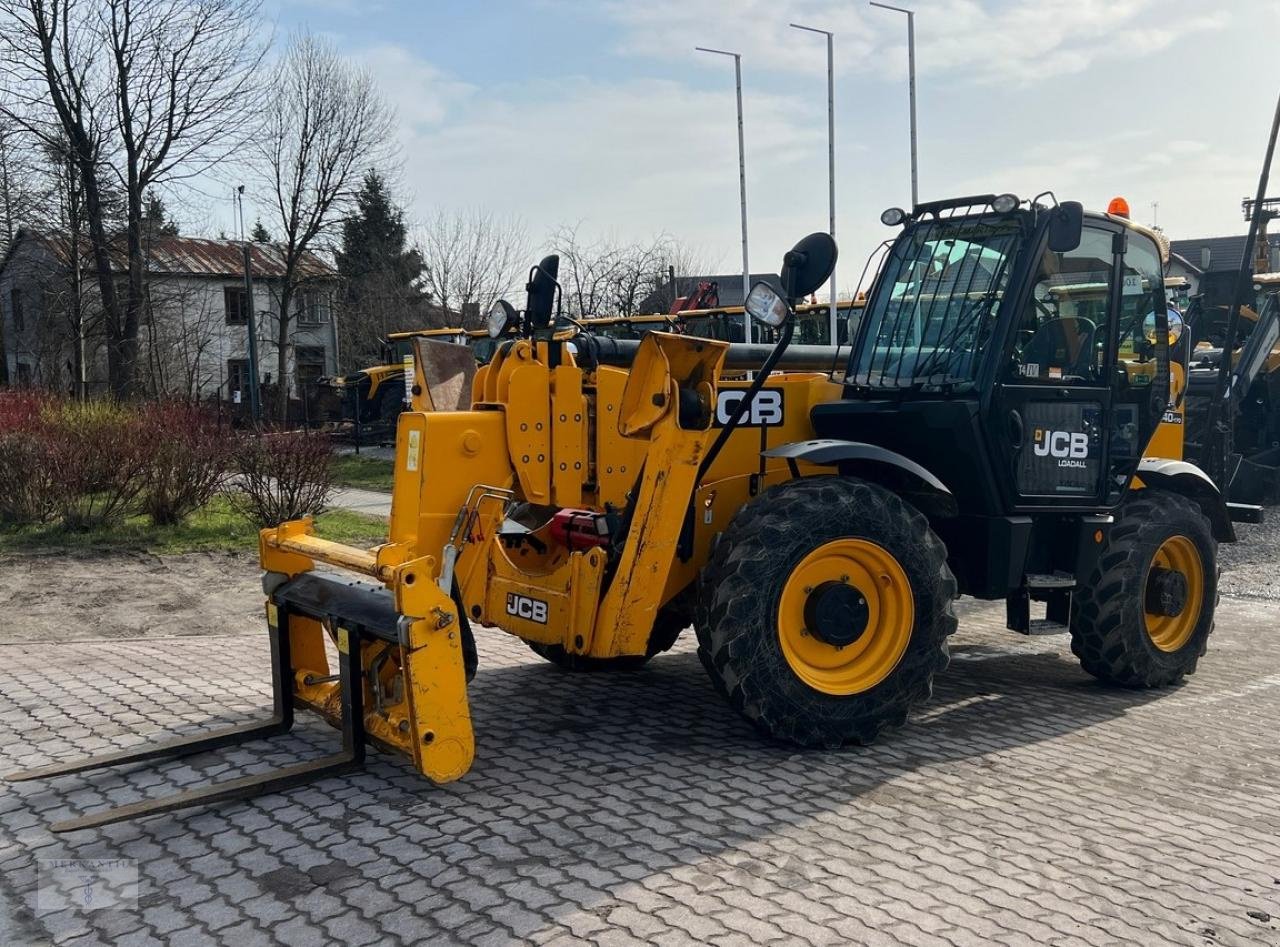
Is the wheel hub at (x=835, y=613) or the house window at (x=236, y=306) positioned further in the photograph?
the house window at (x=236, y=306)

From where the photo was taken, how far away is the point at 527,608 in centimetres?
494

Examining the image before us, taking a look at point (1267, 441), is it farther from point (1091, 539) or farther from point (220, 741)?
point (220, 741)

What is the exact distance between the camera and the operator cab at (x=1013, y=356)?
5.71m

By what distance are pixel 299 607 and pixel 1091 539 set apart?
4.18 metres

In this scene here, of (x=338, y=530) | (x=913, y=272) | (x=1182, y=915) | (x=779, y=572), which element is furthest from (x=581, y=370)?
(x=338, y=530)

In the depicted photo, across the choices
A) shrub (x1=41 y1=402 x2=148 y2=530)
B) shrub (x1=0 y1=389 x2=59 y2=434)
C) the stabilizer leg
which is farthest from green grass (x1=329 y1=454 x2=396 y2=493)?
the stabilizer leg

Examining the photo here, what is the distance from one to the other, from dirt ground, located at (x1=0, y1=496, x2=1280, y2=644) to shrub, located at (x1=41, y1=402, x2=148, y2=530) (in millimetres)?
959

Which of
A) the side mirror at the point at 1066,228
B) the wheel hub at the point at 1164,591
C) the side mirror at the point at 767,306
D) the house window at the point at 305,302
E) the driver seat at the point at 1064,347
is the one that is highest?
the house window at the point at 305,302

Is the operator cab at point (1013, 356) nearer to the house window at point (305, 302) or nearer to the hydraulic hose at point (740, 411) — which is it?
the hydraulic hose at point (740, 411)

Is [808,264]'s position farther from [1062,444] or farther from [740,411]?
[1062,444]

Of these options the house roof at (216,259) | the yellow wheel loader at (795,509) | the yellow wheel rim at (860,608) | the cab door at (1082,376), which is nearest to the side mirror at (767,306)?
the yellow wheel loader at (795,509)

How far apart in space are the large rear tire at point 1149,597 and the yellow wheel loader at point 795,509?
0.02 m

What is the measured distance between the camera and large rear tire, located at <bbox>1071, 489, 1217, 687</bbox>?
613 cm

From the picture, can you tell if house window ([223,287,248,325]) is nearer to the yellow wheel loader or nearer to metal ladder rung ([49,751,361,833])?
the yellow wheel loader
